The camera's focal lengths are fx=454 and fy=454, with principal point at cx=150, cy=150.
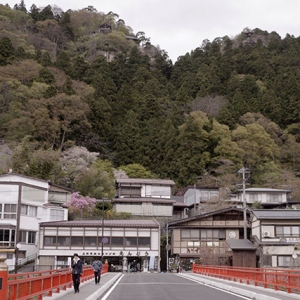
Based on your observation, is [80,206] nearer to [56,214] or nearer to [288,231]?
[56,214]

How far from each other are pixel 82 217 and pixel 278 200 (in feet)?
86.7

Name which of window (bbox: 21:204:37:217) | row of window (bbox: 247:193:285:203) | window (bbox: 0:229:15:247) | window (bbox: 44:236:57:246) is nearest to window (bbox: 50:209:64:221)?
window (bbox: 21:204:37:217)

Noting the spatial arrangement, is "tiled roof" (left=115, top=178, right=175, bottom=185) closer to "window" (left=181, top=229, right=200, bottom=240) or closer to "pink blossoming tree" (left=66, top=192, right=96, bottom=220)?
"pink blossoming tree" (left=66, top=192, right=96, bottom=220)

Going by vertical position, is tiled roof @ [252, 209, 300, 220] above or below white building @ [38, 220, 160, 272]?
above

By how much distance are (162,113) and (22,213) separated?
43.0 metres

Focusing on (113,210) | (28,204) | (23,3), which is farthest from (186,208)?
(23,3)

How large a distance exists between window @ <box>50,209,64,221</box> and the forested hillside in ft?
21.1

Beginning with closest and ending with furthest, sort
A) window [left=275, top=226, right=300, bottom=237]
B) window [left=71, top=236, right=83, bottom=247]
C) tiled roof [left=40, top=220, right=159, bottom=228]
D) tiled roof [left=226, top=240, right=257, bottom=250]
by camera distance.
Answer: tiled roof [left=226, top=240, right=257, bottom=250]
window [left=275, top=226, right=300, bottom=237]
tiled roof [left=40, top=220, right=159, bottom=228]
window [left=71, top=236, right=83, bottom=247]

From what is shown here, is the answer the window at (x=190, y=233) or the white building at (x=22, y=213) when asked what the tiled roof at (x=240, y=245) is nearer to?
the window at (x=190, y=233)

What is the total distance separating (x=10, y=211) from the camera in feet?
152

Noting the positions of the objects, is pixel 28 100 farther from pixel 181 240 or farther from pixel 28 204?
pixel 181 240

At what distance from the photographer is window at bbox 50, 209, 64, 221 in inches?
2035

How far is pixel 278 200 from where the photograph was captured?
61.6 metres

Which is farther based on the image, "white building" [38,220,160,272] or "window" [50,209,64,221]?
"window" [50,209,64,221]
